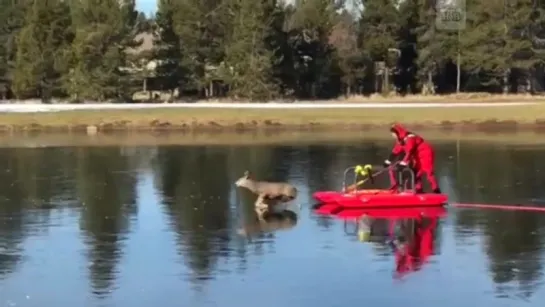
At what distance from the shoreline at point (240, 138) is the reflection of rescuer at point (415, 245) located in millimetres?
15586

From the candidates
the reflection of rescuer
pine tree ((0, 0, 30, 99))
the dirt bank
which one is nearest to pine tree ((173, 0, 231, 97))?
pine tree ((0, 0, 30, 99))

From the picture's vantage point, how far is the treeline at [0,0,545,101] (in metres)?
60.7

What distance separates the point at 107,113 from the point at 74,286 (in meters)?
34.0

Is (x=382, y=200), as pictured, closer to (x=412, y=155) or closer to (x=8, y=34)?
(x=412, y=155)

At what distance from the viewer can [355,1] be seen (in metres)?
76.3

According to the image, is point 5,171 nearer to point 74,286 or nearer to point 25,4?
point 74,286

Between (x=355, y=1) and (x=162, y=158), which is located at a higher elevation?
(x=355, y=1)

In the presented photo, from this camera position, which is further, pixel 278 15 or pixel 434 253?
pixel 278 15

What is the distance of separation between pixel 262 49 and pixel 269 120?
63.4 feet

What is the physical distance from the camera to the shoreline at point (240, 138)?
34094 millimetres

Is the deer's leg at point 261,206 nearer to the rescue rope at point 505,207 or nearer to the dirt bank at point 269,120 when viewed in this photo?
the rescue rope at point 505,207

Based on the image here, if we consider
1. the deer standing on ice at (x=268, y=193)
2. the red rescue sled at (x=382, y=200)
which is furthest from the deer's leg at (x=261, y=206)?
the red rescue sled at (x=382, y=200)

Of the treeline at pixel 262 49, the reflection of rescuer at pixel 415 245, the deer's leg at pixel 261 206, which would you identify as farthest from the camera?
the treeline at pixel 262 49

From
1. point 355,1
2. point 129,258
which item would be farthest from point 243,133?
point 355,1
